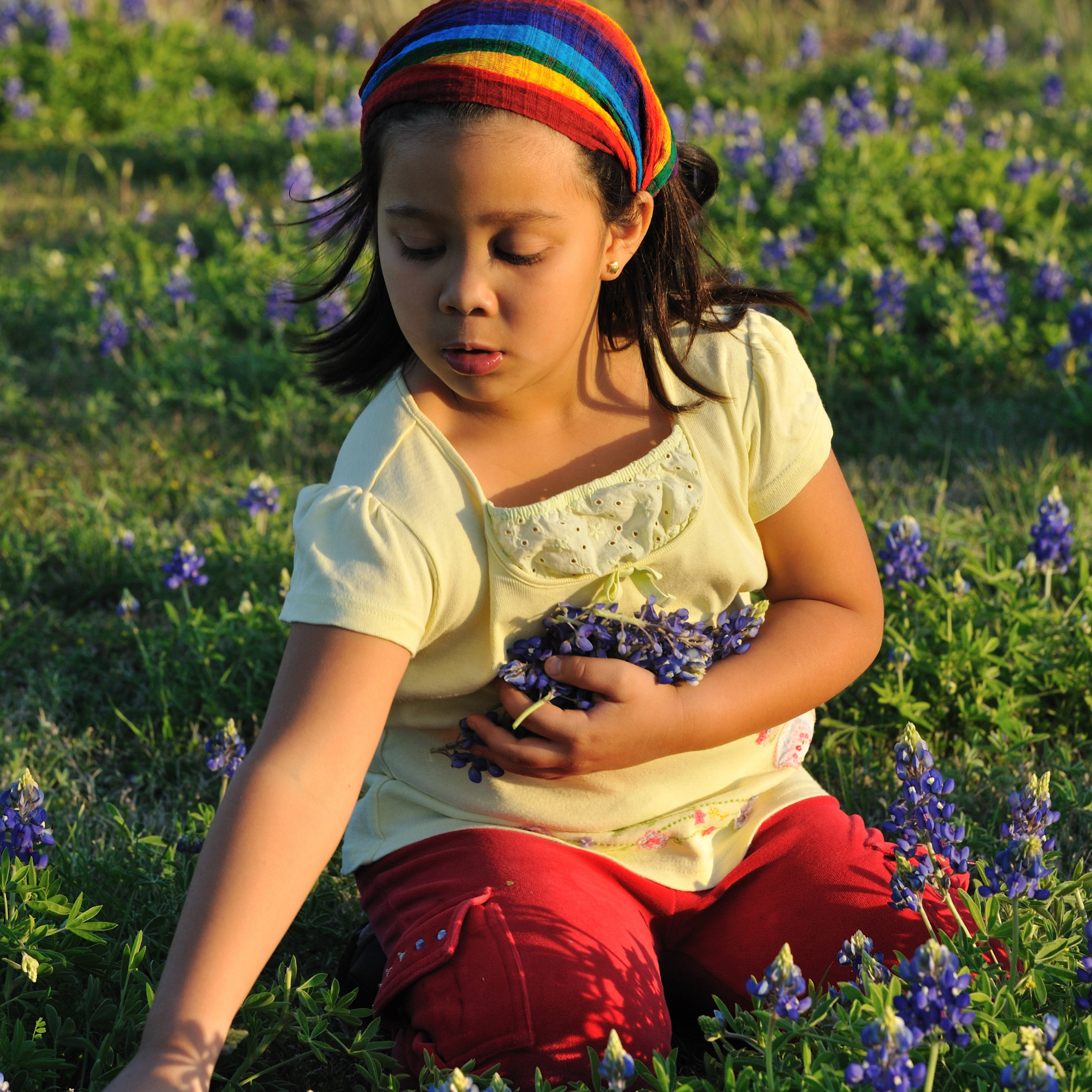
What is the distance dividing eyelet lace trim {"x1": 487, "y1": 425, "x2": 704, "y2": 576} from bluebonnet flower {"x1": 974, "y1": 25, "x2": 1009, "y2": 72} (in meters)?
7.07

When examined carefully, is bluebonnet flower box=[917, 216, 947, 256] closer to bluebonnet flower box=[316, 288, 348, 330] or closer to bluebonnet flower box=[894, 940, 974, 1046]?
bluebonnet flower box=[316, 288, 348, 330]

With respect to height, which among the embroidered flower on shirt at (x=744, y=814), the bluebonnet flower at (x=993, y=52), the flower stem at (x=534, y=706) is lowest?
the embroidered flower on shirt at (x=744, y=814)

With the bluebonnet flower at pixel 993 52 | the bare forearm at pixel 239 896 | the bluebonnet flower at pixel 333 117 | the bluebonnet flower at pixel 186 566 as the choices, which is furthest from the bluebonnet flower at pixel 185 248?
the bluebonnet flower at pixel 993 52

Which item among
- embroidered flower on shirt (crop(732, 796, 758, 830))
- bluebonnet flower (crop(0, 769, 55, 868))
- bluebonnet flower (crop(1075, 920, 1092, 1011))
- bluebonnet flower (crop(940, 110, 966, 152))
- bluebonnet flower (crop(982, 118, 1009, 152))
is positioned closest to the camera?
bluebonnet flower (crop(1075, 920, 1092, 1011))

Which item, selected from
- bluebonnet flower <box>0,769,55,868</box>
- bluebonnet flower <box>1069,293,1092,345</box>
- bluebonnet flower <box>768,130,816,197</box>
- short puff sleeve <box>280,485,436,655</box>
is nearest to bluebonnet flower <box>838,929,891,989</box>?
short puff sleeve <box>280,485,436,655</box>

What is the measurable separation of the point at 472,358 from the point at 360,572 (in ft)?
1.23

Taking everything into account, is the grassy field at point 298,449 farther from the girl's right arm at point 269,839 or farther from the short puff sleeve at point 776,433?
the short puff sleeve at point 776,433

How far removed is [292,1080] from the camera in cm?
221

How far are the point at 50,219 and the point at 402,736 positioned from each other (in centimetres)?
499

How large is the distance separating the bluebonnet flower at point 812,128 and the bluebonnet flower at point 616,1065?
525cm

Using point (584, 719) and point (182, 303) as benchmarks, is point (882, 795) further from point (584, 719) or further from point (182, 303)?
point (182, 303)

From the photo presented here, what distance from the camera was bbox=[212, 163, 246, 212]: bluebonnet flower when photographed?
5961 millimetres

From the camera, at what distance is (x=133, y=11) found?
931cm

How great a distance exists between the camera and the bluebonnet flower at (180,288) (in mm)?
4949
